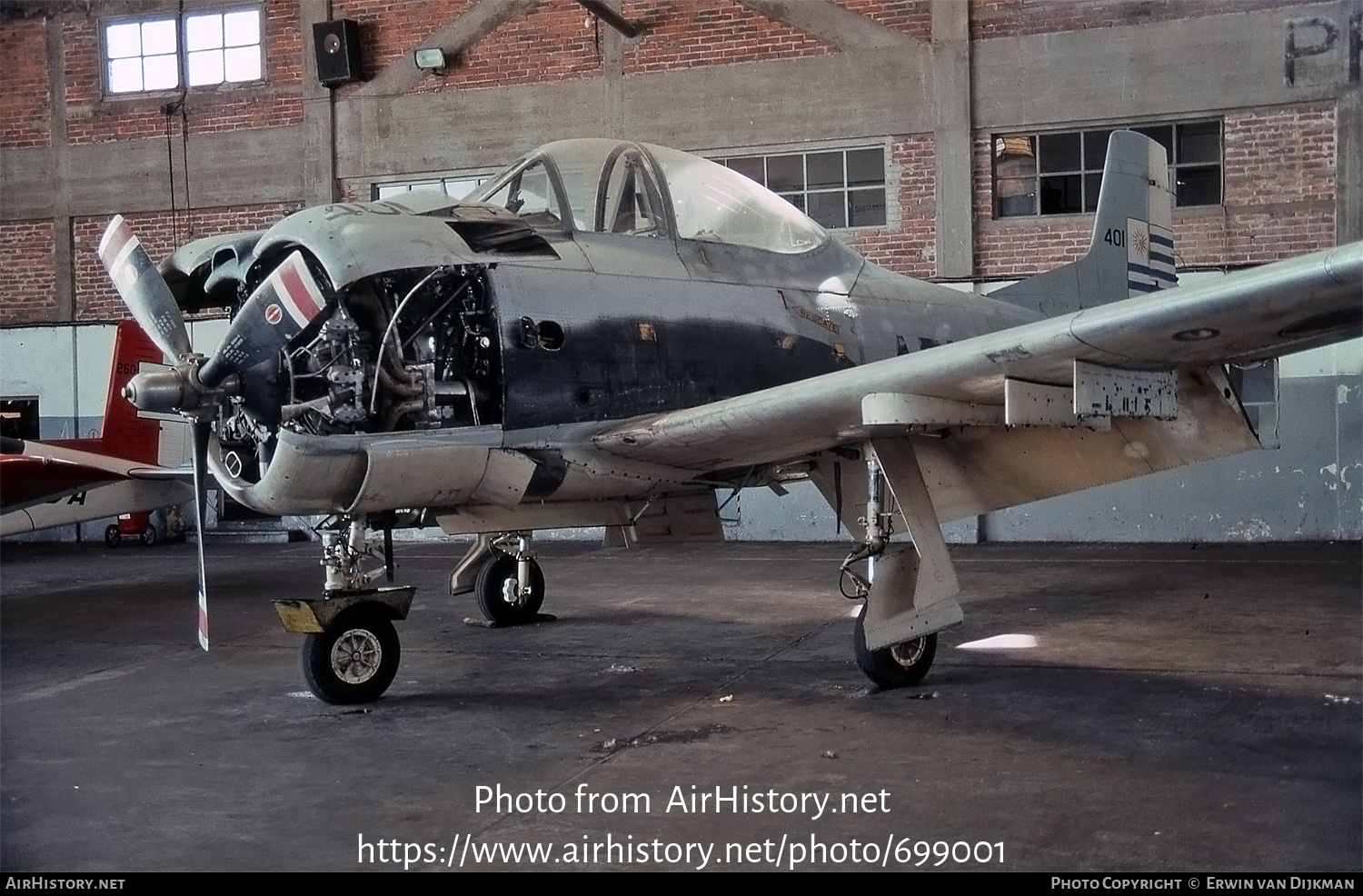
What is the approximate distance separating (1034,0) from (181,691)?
37.2 ft

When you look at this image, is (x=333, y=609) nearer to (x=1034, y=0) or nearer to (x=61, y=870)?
(x=61, y=870)

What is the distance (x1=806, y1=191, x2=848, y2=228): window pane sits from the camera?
14586mm

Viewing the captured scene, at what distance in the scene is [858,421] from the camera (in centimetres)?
568

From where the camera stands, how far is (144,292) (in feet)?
20.3

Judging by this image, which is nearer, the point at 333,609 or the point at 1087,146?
the point at 333,609

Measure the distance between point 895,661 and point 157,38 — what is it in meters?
14.7

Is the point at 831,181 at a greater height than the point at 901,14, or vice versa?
the point at 901,14

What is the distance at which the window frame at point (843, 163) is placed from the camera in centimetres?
1436

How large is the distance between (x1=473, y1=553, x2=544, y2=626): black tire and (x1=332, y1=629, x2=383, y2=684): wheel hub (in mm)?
2292

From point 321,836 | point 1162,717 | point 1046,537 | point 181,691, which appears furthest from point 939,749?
point 1046,537

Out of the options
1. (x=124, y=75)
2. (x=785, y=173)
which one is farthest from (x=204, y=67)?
(x=785, y=173)

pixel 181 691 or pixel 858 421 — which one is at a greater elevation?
pixel 858 421

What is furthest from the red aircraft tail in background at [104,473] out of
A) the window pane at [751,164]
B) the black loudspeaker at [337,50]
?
the window pane at [751,164]

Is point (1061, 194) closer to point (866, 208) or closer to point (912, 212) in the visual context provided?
point (912, 212)
